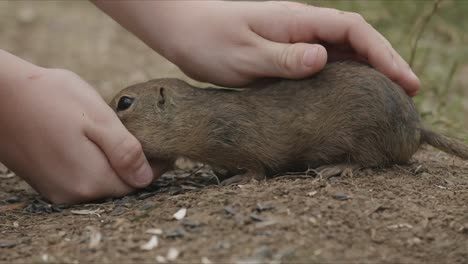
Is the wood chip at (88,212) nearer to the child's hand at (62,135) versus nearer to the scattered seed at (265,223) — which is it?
the child's hand at (62,135)

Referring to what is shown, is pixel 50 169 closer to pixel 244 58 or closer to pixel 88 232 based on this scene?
pixel 88 232

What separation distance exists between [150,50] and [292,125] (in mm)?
6728

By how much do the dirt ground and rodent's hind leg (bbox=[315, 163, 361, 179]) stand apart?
72 mm

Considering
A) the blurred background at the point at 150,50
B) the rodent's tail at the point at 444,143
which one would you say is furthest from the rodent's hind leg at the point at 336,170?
the blurred background at the point at 150,50

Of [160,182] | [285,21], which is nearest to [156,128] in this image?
[160,182]

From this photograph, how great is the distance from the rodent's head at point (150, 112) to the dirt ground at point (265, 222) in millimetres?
337

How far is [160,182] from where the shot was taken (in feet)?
16.9

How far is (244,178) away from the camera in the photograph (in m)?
4.72

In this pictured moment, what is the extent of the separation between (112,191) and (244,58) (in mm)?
1227

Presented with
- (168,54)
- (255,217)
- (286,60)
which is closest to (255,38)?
(286,60)

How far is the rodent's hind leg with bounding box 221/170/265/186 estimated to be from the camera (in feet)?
15.3

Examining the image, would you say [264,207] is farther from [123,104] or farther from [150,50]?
[150,50]

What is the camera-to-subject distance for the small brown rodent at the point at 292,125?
4.60 m

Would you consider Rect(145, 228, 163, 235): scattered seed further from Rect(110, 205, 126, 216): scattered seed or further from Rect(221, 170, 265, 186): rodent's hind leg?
Rect(221, 170, 265, 186): rodent's hind leg
